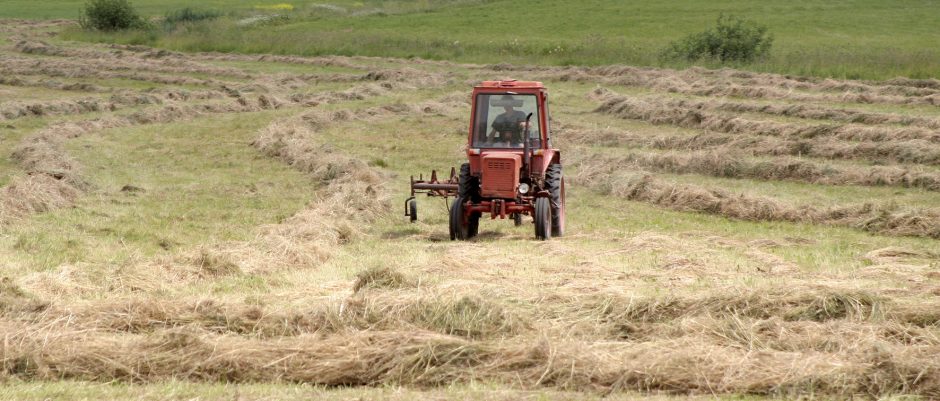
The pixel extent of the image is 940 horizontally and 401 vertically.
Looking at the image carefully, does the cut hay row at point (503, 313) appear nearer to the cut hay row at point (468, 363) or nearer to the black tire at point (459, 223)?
the cut hay row at point (468, 363)

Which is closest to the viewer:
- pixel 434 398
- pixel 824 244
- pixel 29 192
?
pixel 434 398

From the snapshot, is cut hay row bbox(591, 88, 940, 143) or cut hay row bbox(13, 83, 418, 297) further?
cut hay row bbox(591, 88, 940, 143)

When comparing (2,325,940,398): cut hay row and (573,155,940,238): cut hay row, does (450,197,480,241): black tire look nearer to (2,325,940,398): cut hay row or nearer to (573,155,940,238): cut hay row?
(573,155,940,238): cut hay row

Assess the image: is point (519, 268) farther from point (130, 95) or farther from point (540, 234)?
point (130, 95)

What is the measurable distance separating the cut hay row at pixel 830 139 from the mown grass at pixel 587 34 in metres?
12.0

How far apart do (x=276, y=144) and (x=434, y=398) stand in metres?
16.6

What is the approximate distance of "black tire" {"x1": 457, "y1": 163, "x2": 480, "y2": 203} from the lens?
44.7 feet

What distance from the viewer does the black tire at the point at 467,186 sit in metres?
13.6

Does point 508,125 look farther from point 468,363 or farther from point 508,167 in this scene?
point 468,363

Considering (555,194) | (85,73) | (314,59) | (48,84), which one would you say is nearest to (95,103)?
(48,84)

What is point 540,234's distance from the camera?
13.3 meters

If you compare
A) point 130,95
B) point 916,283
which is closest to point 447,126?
point 130,95

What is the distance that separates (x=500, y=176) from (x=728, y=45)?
30.5 meters

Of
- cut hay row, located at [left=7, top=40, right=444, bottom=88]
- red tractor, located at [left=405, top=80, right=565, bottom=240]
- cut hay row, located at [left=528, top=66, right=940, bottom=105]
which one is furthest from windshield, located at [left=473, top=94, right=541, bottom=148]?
cut hay row, located at [left=7, top=40, right=444, bottom=88]
